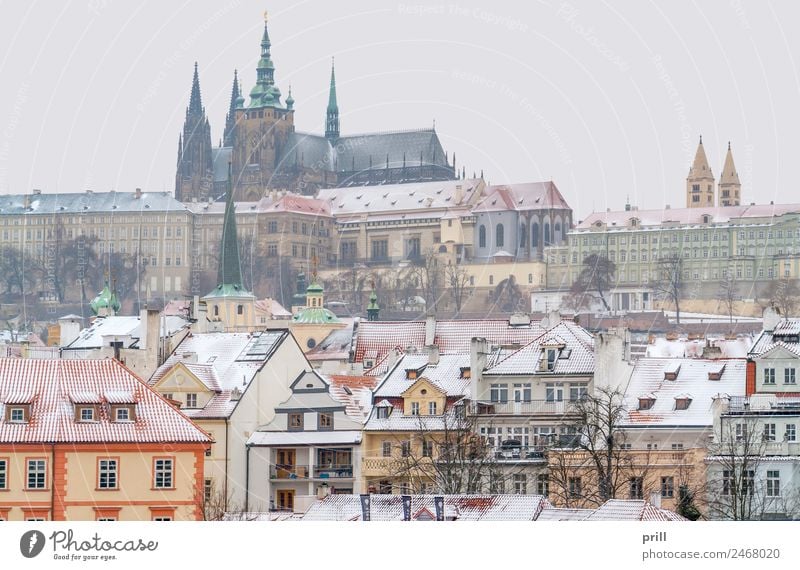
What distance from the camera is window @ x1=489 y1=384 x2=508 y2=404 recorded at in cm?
3161

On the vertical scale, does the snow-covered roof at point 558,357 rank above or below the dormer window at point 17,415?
above

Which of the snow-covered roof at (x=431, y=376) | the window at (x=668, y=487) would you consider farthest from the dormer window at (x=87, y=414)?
the snow-covered roof at (x=431, y=376)

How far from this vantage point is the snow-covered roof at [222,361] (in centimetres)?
3184

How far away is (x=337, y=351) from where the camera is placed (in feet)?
187

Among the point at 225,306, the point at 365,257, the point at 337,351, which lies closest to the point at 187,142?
the point at 365,257

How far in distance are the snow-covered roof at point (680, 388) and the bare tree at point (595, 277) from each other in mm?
74620

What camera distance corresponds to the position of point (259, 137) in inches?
5320

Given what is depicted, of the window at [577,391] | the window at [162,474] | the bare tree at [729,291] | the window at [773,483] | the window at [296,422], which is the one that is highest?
the bare tree at [729,291]

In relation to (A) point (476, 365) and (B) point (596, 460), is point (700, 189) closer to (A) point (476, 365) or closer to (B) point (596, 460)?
(A) point (476, 365)

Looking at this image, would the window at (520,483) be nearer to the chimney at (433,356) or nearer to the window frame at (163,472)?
the window frame at (163,472)

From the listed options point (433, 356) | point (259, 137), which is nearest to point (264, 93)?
point (259, 137)

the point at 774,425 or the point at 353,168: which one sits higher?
the point at 353,168
